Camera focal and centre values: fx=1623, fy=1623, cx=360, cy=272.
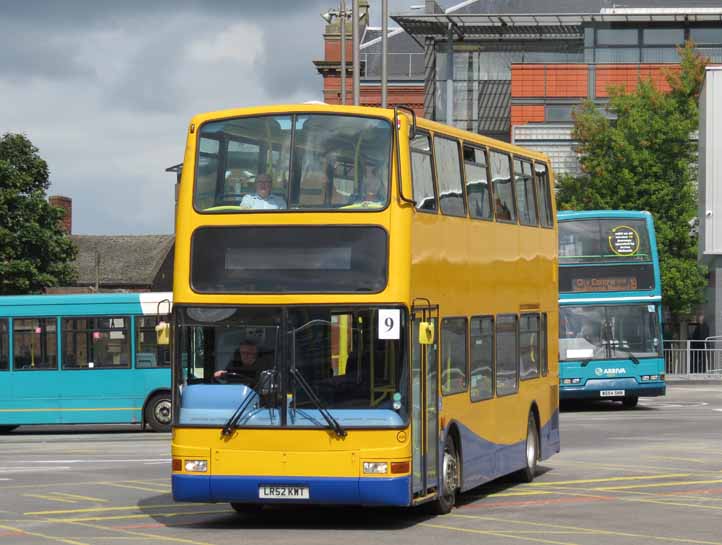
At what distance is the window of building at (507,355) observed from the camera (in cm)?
1806

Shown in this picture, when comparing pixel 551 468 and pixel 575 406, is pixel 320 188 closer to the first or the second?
pixel 551 468

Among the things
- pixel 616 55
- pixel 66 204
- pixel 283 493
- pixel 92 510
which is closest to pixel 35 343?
Result: pixel 92 510

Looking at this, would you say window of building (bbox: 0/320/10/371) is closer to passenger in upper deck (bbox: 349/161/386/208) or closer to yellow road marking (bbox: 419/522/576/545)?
yellow road marking (bbox: 419/522/576/545)

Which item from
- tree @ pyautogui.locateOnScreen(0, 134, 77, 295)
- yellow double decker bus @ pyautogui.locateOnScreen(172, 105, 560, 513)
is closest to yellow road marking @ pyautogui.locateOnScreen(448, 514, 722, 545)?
yellow double decker bus @ pyautogui.locateOnScreen(172, 105, 560, 513)

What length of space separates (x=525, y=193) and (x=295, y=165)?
217 inches

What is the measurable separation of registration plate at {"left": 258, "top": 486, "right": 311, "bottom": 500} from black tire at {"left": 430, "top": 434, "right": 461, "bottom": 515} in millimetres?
1713

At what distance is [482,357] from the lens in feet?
57.0

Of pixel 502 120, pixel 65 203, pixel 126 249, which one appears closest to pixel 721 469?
pixel 502 120

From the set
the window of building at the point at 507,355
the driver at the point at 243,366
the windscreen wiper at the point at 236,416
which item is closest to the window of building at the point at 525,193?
the window of building at the point at 507,355

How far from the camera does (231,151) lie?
49.7 ft

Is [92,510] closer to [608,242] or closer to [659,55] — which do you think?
[608,242]

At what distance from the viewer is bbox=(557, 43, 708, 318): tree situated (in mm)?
59000

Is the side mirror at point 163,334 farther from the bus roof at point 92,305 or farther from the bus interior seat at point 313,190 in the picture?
the bus roof at point 92,305

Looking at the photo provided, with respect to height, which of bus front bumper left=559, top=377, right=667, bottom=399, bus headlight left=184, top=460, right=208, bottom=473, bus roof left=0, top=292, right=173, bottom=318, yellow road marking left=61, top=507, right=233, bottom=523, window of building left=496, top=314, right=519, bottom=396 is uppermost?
bus roof left=0, top=292, right=173, bottom=318
